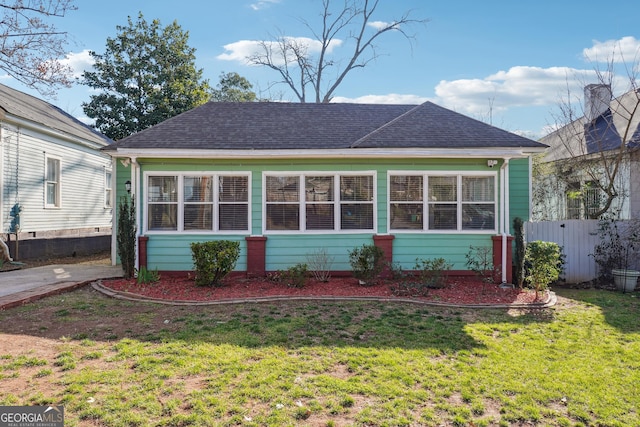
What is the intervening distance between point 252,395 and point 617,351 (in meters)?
4.46

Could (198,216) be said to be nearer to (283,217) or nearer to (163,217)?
(163,217)

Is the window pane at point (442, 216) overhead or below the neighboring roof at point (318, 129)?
below

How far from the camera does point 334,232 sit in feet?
29.4

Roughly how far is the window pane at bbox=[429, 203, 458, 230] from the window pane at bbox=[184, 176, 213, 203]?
17.4 ft

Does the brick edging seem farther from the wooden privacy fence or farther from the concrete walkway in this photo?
the wooden privacy fence

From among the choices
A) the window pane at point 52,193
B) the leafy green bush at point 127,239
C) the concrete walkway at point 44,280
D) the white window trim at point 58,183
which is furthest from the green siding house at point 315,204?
the window pane at point 52,193

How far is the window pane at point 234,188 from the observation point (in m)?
9.00

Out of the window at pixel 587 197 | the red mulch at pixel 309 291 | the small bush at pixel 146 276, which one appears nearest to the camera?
the red mulch at pixel 309 291

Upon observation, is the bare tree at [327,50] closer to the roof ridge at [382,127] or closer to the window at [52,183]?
the roof ridge at [382,127]

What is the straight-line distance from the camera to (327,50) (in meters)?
23.3

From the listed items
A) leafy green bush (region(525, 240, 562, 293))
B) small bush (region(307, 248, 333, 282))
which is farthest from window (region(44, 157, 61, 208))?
leafy green bush (region(525, 240, 562, 293))

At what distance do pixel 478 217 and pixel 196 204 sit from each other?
674cm

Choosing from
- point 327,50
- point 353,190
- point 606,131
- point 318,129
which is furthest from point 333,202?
point 327,50

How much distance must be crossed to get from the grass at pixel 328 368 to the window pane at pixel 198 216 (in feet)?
9.94
